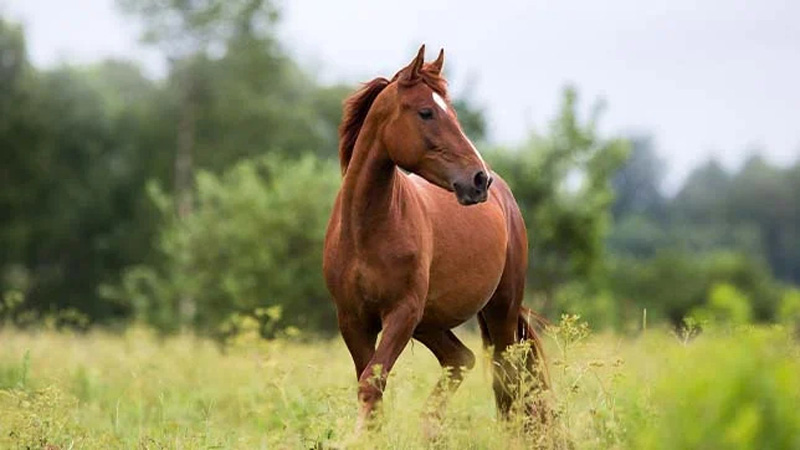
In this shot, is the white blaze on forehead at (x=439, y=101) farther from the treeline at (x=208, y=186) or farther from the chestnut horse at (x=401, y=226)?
the treeline at (x=208, y=186)

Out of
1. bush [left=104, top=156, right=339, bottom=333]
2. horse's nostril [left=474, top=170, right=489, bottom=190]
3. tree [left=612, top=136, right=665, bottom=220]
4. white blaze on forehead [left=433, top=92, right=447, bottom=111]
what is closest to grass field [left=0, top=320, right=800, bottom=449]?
horse's nostril [left=474, top=170, right=489, bottom=190]

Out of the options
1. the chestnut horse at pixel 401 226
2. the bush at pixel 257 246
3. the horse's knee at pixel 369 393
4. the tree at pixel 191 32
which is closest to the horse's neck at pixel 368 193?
the chestnut horse at pixel 401 226

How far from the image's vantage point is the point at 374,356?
7.01 metres

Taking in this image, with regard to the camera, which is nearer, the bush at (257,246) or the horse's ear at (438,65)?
the horse's ear at (438,65)

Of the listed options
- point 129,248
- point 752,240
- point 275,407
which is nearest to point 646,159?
point 752,240

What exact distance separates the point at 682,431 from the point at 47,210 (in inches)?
1813

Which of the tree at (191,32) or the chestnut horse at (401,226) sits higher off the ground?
the tree at (191,32)

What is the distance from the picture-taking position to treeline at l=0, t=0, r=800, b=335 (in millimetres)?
29359

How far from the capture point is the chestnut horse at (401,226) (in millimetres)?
6965

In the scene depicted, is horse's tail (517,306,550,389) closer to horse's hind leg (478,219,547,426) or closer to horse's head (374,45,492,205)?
horse's hind leg (478,219,547,426)

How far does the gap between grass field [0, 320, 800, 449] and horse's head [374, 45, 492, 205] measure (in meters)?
0.99

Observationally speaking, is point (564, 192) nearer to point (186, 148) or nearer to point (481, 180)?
point (186, 148)

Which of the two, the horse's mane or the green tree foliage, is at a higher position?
the horse's mane

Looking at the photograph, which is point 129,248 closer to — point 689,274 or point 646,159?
point 689,274
